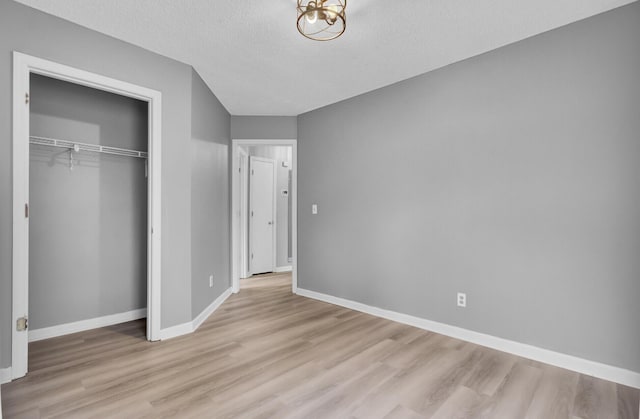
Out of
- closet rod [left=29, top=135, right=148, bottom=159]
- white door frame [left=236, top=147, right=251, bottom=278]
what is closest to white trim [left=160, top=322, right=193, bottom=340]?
closet rod [left=29, top=135, right=148, bottom=159]

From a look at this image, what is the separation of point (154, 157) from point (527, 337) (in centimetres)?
342

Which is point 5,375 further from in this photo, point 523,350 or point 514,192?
point 514,192

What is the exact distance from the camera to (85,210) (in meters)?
3.13

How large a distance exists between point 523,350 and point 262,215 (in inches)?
171

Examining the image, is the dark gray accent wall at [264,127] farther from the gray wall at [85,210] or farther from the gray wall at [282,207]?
the gray wall at [282,207]

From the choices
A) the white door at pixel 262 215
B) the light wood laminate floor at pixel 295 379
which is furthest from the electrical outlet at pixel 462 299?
the white door at pixel 262 215

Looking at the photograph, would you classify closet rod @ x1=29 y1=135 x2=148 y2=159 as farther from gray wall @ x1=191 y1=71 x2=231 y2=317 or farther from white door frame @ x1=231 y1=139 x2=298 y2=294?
white door frame @ x1=231 y1=139 x2=298 y2=294

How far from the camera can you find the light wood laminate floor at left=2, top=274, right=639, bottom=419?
186 centimetres

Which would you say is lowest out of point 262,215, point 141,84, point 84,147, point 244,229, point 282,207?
point 244,229

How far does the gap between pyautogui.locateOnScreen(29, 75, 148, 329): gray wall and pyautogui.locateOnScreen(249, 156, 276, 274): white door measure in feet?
7.43

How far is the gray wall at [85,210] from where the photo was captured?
286 centimetres

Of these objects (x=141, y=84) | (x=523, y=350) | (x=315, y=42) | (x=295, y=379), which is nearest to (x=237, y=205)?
(x=141, y=84)

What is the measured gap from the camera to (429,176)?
317cm

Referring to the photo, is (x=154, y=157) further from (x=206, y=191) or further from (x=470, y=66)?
(x=470, y=66)
